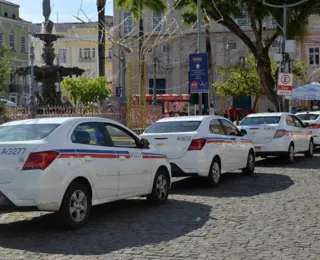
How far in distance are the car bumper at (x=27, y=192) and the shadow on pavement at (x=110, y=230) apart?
0.44 meters

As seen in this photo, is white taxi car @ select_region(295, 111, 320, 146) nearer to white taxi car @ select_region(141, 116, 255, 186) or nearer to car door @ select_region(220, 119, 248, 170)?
car door @ select_region(220, 119, 248, 170)

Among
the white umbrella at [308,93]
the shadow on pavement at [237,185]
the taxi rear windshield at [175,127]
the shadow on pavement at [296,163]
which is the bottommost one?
the shadow on pavement at [296,163]

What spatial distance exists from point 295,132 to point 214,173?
21.0 feet

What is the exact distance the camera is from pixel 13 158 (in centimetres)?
793

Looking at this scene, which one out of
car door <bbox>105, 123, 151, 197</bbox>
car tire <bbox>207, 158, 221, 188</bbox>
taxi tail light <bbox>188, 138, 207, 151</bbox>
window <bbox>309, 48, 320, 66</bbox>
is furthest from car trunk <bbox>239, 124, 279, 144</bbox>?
window <bbox>309, 48, 320, 66</bbox>

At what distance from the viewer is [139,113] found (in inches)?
1044

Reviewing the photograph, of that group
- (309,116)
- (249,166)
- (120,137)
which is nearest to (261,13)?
(309,116)

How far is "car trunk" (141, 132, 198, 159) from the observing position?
1233 centimetres

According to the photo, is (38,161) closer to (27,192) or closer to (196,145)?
(27,192)

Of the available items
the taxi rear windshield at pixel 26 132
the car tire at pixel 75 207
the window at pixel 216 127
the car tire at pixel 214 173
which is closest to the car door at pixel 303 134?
the window at pixel 216 127

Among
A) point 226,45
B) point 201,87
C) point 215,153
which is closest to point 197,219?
point 215,153

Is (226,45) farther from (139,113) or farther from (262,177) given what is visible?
(262,177)

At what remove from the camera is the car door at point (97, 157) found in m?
8.58

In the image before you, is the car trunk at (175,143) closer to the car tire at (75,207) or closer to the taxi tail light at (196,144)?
the taxi tail light at (196,144)
